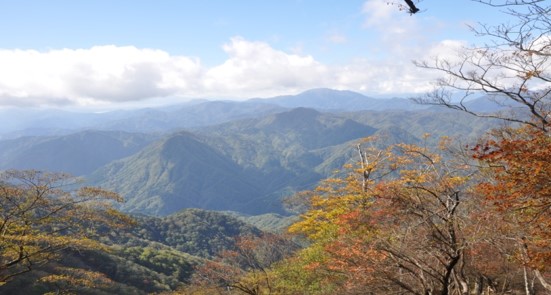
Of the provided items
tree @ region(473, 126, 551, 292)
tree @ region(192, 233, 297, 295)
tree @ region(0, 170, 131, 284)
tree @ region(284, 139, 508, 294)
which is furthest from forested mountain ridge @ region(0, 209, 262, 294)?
tree @ region(473, 126, 551, 292)

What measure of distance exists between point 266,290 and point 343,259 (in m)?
10.6

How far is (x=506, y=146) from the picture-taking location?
36.2 ft

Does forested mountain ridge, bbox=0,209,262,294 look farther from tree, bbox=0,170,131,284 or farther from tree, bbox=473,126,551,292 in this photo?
tree, bbox=473,126,551,292

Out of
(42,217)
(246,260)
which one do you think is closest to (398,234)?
(246,260)

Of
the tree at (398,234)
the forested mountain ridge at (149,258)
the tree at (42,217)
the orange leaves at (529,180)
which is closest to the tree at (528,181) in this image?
the orange leaves at (529,180)

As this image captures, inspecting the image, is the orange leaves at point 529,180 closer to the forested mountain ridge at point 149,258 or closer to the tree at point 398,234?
the tree at point 398,234

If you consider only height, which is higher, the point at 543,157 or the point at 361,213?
the point at 543,157

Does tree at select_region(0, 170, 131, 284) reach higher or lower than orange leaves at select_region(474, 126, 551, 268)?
lower

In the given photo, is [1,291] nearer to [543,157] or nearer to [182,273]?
[182,273]

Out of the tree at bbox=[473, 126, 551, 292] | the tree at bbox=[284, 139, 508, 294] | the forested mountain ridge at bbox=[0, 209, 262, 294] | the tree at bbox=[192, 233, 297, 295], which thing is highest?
the tree at bbox=[473, 126, 551, 292]

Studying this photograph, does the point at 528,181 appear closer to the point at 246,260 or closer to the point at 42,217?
the point at 42,217

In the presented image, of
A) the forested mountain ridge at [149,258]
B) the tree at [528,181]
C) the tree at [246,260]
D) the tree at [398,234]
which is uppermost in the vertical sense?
the tree at [528,181]

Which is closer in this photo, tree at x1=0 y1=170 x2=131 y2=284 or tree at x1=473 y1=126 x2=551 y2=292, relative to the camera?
tree at x1=473 y1=126 x2=551 y2=292

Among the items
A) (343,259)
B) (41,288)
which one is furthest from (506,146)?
(41,288)
